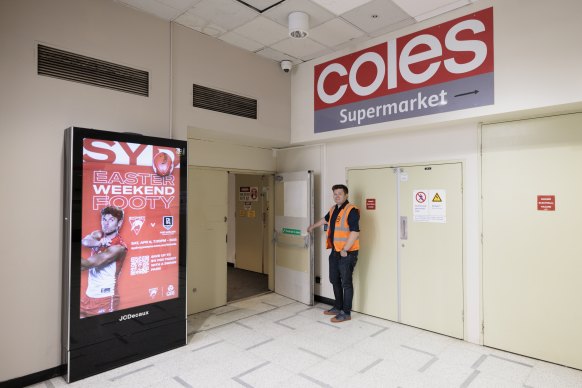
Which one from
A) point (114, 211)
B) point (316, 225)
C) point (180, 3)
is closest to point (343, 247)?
point (316, 225)

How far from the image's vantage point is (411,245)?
4.07 m

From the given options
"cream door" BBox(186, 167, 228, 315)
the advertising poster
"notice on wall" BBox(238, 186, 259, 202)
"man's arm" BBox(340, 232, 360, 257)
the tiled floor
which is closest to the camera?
the tiled floor

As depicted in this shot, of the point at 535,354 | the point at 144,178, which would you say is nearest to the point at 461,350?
the point at 535,354

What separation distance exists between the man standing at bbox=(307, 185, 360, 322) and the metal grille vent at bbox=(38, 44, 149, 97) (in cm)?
253

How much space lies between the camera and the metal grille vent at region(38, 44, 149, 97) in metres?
2.91

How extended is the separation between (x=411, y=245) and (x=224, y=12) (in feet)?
10.9

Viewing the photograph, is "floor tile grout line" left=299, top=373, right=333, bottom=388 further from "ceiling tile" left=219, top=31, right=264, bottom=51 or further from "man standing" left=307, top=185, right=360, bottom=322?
"ceiling tile" left=219, top=31, right=264, bottom=51

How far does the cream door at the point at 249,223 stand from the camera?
6.71 meters

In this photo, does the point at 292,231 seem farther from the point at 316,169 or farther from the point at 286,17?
the point at 286,17

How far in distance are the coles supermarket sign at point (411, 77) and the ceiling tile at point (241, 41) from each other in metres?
0.92

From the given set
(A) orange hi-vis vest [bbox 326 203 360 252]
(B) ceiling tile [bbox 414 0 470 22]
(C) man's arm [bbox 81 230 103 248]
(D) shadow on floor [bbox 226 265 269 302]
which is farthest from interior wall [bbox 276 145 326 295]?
(C) man's arm [bbox 81 230 103 248]

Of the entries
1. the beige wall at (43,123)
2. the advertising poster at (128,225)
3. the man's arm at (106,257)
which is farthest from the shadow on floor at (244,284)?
the beige wall at (43,123)

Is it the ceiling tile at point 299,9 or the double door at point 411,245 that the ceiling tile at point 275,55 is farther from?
the double door at point 411,245

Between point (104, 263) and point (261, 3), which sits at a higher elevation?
point (261, 3)
